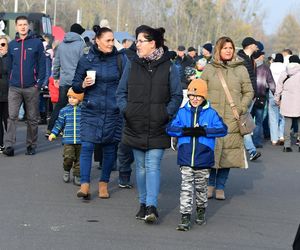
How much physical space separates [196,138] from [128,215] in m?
1.14

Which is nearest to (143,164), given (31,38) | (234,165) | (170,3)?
(234,165)

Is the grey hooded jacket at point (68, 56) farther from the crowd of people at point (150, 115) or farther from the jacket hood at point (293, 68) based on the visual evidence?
the jacket hood at point (293, 68)

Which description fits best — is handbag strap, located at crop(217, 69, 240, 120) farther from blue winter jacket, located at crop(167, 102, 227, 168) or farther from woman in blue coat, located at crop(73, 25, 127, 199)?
blue winter jacket, located at crop(167, 102, 227, 168)

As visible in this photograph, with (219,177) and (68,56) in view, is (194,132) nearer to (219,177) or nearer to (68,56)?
(219,177)

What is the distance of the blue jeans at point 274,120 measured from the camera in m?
16.2

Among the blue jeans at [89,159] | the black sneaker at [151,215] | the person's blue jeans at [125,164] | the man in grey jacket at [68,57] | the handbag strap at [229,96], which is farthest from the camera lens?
the man in grey jacket at [68,57]

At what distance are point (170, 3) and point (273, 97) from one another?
5058cm

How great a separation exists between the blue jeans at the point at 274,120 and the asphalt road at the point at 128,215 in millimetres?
4542

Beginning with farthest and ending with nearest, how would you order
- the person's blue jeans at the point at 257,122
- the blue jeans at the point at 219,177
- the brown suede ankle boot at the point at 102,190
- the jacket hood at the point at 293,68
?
the person's blue jeans at the point at 257,122
the jacket hood at the point at 293,68
the blue jeans at the point at 219,177
the brown suede ankle boot at the point at 102,190

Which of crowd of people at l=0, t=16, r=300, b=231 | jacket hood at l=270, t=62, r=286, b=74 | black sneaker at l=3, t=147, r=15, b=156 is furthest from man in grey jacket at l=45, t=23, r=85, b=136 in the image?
jacket hood at l=270, t=62, r=286, b=74

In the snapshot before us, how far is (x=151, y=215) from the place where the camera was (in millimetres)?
7613

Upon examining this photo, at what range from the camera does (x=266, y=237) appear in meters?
7.44

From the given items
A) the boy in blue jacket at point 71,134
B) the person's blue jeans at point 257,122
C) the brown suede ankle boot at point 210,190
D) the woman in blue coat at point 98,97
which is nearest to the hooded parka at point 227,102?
the brown suede ankle boot at point 210,190

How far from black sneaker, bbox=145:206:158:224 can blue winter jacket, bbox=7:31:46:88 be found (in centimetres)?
504
